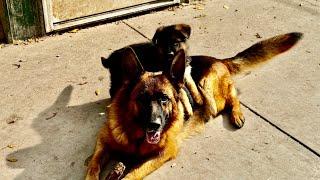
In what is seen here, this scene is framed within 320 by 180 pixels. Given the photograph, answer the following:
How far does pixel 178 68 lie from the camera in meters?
3.79

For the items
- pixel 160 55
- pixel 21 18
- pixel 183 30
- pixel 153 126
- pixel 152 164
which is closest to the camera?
pixel 153 126

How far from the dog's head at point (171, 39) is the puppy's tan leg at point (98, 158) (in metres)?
1.24

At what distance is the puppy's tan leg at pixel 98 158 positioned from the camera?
11.8ft

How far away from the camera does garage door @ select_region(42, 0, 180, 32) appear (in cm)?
580

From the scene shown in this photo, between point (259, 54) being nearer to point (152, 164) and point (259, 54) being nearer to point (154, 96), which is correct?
point (154, 96)

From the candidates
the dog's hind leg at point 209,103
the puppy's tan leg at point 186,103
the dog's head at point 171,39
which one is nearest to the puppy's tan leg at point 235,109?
the dog's hind leg at point 209,103

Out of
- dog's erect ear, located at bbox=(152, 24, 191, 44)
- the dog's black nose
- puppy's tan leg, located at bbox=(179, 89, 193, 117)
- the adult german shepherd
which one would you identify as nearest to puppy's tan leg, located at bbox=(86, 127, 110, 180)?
the adult german shepherd

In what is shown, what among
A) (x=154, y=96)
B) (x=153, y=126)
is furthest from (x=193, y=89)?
(x=153, y=126)

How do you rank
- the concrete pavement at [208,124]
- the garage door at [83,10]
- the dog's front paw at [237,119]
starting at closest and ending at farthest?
the concrete pavement at [208,124] → the dog's front paw at [237,119] → the garage door at [83,10]

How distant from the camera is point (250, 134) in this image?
4.38 meters

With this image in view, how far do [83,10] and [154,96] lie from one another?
2.92 meters

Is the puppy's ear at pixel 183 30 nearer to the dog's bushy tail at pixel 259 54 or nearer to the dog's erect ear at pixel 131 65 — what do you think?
the dog's bushy tail at pixel 259 54

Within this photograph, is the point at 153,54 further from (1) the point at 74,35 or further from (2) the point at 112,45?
(1) the point at 74,35

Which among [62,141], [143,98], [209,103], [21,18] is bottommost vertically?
[62,141]
